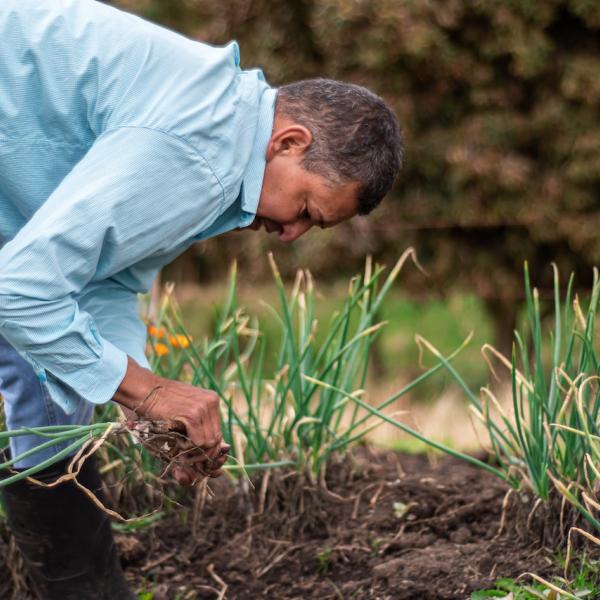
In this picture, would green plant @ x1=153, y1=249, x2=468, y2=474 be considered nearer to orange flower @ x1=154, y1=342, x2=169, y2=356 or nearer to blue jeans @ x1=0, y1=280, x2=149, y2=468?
orange flower @ x1=154, y1=342, x2=169, y2=356

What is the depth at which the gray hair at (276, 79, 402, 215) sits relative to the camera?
2047 mm

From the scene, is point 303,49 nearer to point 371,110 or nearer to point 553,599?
point 371,110

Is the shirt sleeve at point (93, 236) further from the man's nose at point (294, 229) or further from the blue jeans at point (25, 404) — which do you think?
the blue jeans at point (25, 404)

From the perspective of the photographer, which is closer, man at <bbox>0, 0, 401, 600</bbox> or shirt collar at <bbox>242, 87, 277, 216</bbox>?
man at <bbox>0, 0, 401, 600</bbox>

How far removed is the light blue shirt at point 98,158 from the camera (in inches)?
70.9

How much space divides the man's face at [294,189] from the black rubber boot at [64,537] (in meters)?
0.84

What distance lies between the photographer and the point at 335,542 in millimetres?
2787

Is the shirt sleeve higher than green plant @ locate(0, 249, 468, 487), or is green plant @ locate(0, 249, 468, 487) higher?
the shirt sleeve

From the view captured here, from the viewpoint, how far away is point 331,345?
9.54ft

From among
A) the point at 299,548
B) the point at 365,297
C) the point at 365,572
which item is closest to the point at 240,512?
the point at 299,548

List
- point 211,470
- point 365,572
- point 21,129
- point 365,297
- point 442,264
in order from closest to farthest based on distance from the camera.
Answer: point 21,129 < point 211,470 < point 365,572 < point 365,297 < point 442,264

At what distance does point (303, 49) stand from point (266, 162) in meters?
3.80

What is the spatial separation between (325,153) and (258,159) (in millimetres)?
131

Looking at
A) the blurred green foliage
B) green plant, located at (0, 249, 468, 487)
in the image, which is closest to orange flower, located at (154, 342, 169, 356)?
green plant, located at (0, 249, 468, 487)
